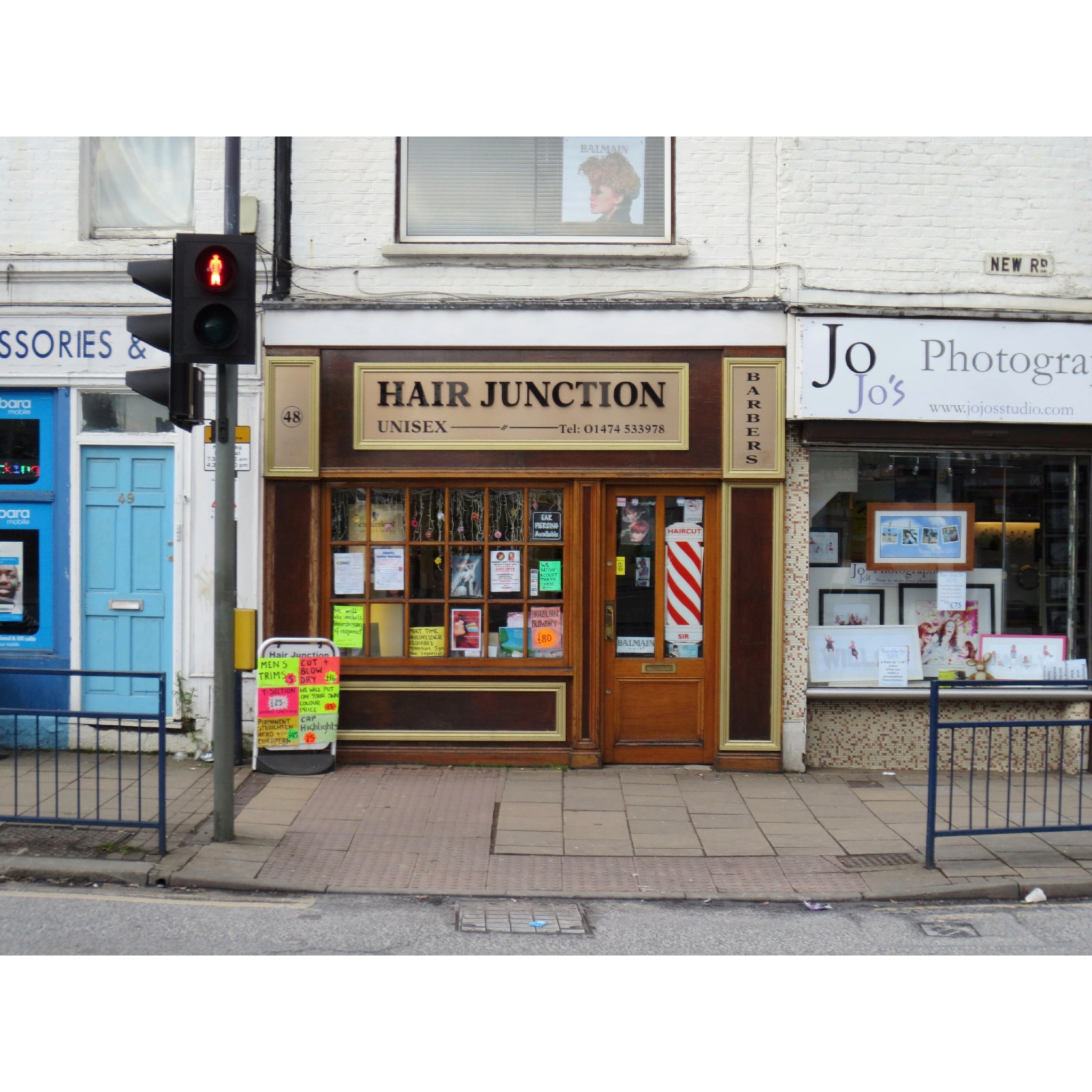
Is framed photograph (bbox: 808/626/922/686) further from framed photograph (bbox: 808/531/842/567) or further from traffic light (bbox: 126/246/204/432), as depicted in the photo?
traffic light (bbox: 126/246/204/432)

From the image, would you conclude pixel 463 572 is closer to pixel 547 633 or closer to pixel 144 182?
pixel 547 633

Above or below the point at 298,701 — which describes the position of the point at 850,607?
above

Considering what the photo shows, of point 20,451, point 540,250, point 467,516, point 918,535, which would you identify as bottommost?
point 918,535

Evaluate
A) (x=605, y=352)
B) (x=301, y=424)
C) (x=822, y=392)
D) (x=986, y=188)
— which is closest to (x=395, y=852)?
(x=301, y=424)

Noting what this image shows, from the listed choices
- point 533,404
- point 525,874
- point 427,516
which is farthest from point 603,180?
point 525,874

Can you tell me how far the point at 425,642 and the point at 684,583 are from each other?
2284mm

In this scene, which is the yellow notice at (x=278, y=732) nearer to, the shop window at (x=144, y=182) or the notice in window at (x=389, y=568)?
the notice in window at (x=389, y=568)

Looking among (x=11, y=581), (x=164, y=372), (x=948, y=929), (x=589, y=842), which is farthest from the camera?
(x=11, y=581)

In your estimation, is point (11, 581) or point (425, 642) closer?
point (425, 642)

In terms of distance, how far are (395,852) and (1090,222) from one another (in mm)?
7689

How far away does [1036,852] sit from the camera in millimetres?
6602

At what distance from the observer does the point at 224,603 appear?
21.3ft

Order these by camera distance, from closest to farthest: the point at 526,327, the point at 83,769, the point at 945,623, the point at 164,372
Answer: the point at 164,372 → the point at 83,769 → the point at 526,327 → the point at 945,623

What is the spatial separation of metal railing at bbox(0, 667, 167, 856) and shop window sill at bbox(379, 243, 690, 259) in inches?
158
